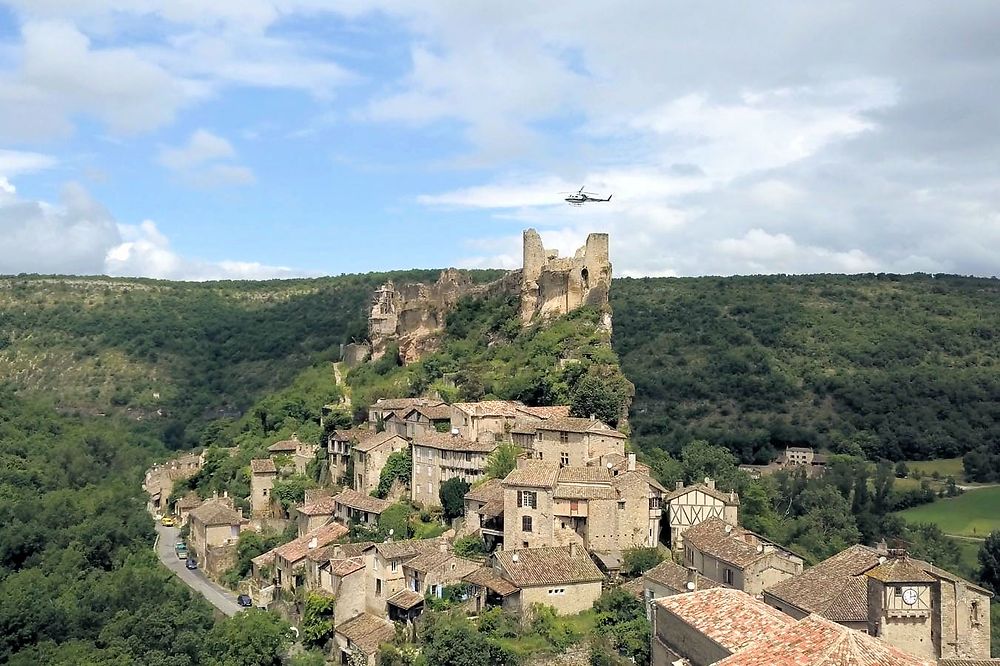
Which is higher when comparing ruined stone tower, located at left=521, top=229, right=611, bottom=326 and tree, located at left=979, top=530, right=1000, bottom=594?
ruined stone tower, located at left=521, top=229, right=611, bottom=326

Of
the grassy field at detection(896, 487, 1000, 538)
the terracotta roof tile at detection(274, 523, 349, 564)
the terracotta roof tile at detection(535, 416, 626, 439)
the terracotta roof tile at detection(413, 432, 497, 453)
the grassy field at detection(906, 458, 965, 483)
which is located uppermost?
the terracotta roof tile at detection(535, 416, 626, 439)

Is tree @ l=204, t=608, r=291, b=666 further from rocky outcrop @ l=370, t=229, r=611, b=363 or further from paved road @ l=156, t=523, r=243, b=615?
rocky outcrop @ l=370, t=229, r=611, b=363

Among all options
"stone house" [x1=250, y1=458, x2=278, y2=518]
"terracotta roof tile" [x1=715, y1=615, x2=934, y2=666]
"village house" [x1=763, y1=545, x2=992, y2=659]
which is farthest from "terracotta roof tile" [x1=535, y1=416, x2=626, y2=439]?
"terracotta roof tile" [x1=715, y1=615, x2=934, y2=666]

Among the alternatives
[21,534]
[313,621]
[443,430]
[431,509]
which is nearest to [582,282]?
[443,430]

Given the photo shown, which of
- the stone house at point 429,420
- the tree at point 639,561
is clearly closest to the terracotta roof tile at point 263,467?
the stone house at point 429,420

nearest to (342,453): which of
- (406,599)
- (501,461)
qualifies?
(501,461)

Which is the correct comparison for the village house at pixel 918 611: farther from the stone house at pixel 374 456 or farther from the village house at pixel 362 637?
the stone house at pixel 374 456
